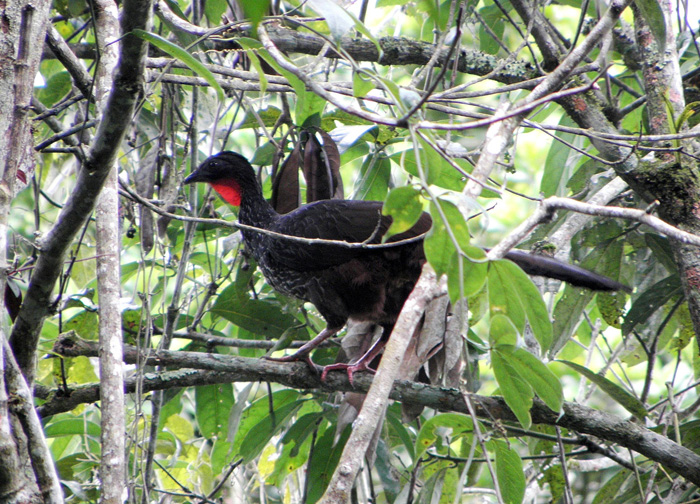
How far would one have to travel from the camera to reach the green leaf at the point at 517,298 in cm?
125

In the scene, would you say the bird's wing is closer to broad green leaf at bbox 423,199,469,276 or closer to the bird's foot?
the bird's foot

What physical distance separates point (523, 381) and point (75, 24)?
332cm

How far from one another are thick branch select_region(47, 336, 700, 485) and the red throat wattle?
4.33ft

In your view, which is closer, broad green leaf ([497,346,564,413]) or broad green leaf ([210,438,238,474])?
broad green leaf ([497,346,564,413])

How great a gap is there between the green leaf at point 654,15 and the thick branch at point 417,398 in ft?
4.15

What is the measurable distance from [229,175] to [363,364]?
128cm

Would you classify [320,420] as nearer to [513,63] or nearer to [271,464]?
[271,464]

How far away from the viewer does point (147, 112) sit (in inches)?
130

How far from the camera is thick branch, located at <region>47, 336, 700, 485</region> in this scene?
2.21 meters

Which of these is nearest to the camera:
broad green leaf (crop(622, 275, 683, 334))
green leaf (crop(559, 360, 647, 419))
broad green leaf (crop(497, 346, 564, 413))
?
broad green leaf (crop(497, 346, 564, 413))

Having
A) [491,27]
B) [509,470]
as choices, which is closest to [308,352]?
[509,470]

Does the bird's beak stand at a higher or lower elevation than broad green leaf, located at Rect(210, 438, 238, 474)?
higher

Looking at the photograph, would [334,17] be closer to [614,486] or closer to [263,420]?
[263,420]

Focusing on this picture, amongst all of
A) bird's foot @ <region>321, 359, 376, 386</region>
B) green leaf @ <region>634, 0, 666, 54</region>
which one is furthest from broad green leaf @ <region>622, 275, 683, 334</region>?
bird's foot @ <region>321, 359, 376, 386</region>
